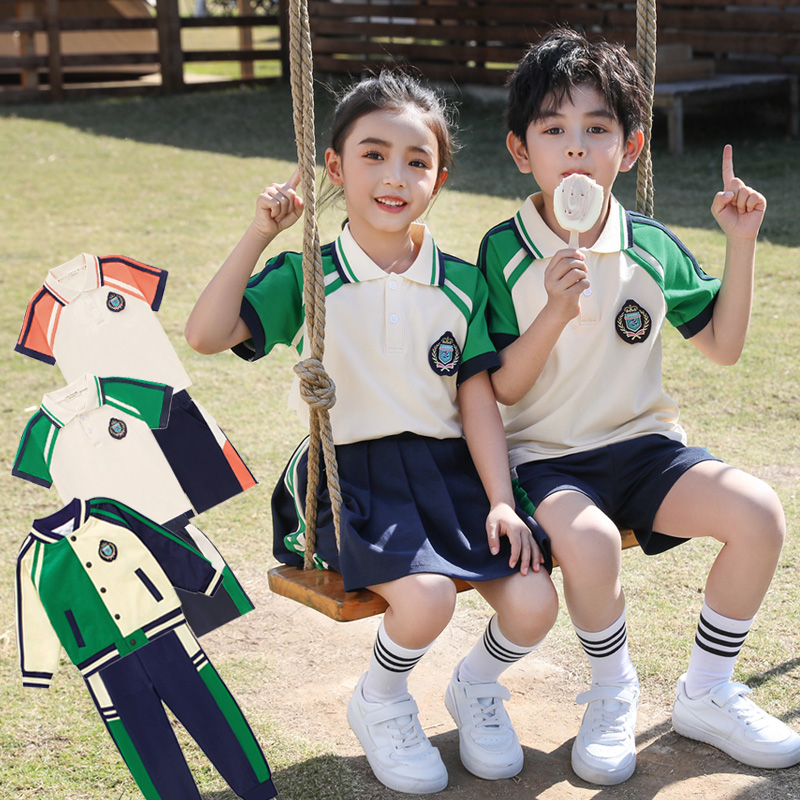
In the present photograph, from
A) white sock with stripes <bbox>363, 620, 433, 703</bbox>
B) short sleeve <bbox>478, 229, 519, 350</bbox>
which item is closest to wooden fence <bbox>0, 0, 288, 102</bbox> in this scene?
short sleeve <bbox>478, 229, 519, 350</bbox>

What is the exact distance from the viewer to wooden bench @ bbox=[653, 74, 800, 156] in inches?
360

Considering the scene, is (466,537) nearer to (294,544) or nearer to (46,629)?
(294,544)

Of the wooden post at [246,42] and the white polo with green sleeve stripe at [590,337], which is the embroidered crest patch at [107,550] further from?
the wooden post at [246,42]

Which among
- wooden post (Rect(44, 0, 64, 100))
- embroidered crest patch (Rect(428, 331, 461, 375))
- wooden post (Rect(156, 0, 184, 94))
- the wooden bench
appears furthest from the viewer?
wooden post (Rect(156, 0, 184, 94))

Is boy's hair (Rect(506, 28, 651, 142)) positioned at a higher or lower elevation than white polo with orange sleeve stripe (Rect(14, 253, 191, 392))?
higher

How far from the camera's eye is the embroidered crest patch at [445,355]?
91.1 inches

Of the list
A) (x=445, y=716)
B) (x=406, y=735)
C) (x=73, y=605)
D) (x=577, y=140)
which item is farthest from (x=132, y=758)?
(x=577, y=140)

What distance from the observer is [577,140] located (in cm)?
235

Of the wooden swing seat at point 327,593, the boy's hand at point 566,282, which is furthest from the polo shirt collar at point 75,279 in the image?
the boy's hand at point 566,282

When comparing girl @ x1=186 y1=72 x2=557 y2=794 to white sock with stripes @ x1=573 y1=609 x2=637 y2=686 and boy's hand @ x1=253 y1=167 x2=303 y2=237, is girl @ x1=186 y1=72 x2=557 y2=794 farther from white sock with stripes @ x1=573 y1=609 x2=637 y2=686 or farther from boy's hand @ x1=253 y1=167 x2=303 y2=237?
white sock with stripes @ x1=573 y1=609 x2=637 y2=686

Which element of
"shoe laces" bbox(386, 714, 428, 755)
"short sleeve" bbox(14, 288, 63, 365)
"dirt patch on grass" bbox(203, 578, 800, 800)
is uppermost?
"short sleeve" bbox(14, 288, 63, 365)

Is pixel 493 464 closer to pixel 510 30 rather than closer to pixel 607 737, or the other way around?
pixel 607 737

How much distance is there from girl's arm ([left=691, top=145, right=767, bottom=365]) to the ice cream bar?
12.4 inches

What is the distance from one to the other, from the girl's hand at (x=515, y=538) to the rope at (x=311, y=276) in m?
0.31
